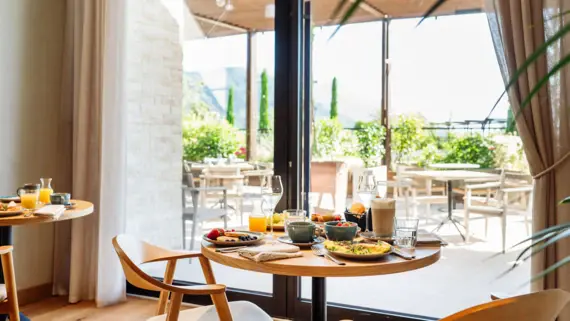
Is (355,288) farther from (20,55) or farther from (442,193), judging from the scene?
(20,55)

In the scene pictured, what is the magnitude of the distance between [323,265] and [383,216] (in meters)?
Answer: 0.46

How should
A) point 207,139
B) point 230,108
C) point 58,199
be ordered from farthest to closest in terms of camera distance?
point 207,139
point 230,108
point 58,199

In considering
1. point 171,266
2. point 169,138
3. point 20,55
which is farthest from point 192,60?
point 171,266

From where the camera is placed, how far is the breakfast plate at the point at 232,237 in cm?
172

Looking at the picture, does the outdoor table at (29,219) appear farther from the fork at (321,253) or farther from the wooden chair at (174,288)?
the fork at (321,253)

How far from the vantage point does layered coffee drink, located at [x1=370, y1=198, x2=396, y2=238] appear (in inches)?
71.0

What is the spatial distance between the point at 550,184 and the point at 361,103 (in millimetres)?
1400

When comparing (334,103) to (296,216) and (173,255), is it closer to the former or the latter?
(296,216)

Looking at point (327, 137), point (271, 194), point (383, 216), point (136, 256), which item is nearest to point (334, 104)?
point (327, 137)

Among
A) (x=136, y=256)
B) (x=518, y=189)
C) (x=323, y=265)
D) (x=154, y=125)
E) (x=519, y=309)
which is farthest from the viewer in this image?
(x=154, y=125)

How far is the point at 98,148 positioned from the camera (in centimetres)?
337

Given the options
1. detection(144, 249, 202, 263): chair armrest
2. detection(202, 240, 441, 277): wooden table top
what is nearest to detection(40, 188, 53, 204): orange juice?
detection(144, 249, 202, 263): chair armrest

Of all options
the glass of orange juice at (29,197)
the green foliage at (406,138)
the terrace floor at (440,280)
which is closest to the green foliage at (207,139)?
the terrace floor at (440,280)

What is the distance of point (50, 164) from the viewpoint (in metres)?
3.57
